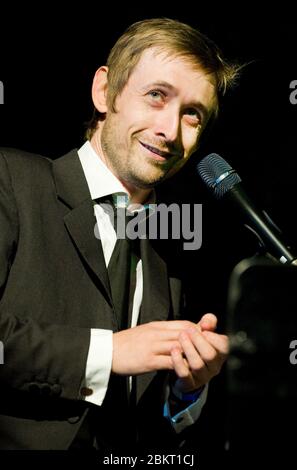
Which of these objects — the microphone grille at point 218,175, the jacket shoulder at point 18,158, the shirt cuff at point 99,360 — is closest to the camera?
the shirt cuff at point 99,360

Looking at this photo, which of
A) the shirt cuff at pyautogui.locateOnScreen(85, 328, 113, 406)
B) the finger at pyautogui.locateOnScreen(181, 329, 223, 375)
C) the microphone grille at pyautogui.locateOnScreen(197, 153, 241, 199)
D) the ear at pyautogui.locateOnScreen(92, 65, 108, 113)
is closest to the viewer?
the finger at pyautogui.locateOnScreen(181, 329, 223, 375)

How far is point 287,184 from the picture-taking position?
238 centimetres

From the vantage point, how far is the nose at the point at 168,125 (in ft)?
5.16

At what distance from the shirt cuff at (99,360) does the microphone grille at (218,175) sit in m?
0.44

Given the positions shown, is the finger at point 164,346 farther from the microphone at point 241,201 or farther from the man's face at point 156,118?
the man's face at point 156,118

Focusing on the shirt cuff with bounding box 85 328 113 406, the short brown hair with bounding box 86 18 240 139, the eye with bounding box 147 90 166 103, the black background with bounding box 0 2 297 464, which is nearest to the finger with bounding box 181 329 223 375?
the shirt cuff with bounding box 85 328 113 406

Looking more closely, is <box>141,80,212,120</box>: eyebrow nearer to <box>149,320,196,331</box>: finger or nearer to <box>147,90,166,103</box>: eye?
<box>147,90,166,103</box>: eye

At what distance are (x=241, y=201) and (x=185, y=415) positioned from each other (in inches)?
25.7

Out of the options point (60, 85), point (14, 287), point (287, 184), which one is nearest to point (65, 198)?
point (14, 287)

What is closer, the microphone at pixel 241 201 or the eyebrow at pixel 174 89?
the microphone at pixel 241 201

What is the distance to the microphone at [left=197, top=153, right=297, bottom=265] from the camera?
124 cm

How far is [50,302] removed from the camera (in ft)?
4.61

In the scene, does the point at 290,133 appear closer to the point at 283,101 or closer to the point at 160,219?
the point at 283,101
